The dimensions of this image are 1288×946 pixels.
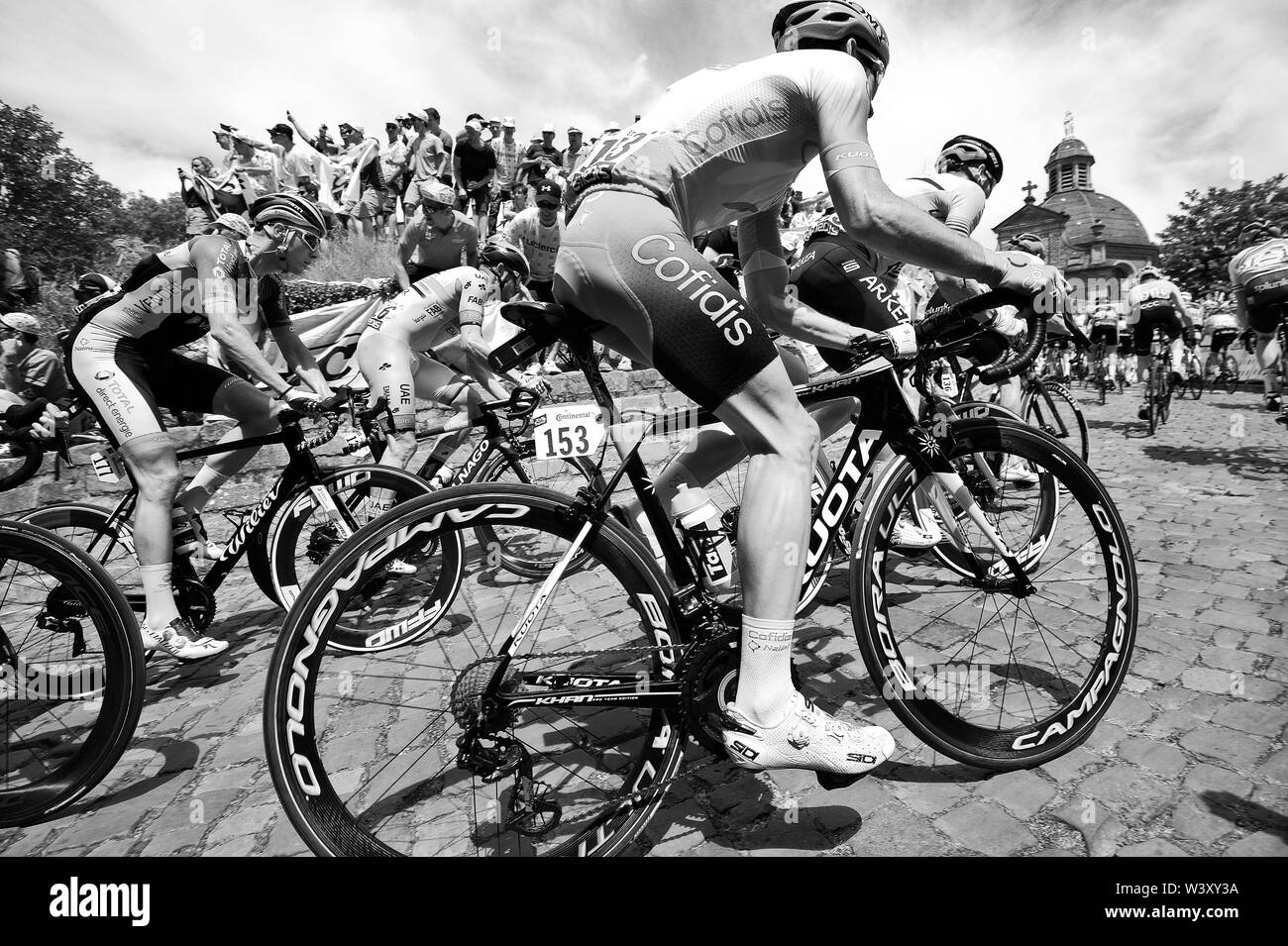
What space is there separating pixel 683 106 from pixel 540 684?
1.74 meters

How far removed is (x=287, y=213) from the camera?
3910 mm

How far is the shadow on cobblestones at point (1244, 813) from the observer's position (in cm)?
185

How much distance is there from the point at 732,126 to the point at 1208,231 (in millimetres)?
61044

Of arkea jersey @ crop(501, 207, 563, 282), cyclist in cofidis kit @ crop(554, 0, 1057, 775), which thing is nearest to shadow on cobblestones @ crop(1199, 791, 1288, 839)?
cyclist in cofidis kit @ crop(554, 0, 1057, 775)

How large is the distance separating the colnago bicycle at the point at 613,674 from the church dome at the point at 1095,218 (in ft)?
316

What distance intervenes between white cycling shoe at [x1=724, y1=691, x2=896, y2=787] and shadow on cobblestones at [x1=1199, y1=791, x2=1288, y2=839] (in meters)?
1.03

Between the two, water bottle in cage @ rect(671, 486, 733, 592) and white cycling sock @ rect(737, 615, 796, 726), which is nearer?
white cycling sock @ rect(737, 615, 796, 726)

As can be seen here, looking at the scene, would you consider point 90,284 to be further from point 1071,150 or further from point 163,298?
point 1071,150

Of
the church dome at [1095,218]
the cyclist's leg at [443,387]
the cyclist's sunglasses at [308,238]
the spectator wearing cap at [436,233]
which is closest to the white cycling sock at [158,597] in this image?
the cyclist's leg at [443,387]

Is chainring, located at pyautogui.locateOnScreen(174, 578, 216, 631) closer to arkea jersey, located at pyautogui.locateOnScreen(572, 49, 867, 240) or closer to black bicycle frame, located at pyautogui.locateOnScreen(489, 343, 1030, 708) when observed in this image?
black bicycle frame, located at pyautogui.locateOnScreen(489, 343, 1030, 708)

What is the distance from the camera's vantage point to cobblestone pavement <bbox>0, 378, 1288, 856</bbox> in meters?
1.90

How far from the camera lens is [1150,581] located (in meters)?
3.75

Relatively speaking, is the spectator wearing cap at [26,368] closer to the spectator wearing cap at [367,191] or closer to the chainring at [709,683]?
the spectator wearing cap at [367,191]

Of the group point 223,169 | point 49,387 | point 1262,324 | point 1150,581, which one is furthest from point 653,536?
point 223,169
